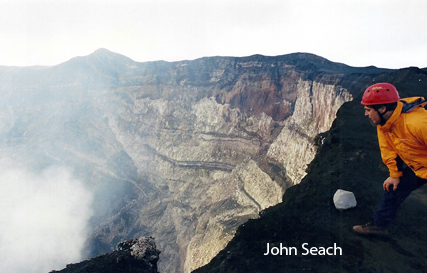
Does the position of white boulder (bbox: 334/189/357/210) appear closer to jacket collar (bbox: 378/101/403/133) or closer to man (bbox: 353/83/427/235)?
man (bbox: 353/83/427/235)

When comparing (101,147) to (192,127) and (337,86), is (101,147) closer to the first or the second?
(192,127)

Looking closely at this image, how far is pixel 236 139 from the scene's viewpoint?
112 ft

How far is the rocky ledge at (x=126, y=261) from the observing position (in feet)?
21.9

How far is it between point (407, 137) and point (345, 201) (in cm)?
287

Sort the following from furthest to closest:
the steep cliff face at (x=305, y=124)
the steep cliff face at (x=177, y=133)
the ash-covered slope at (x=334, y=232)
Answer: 1. the steep cliff face at (x=177, y=133)
2. the steep cliff face at (x=305, y=124)
3. the ash-covered slope at (x=334, y=232)

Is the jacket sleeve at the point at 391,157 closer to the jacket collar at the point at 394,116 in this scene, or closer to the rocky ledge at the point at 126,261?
the jacket collar at the point at 394,116

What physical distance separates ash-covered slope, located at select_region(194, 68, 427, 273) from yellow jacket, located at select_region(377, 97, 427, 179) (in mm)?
1780

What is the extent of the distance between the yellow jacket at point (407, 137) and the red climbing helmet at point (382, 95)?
150mm

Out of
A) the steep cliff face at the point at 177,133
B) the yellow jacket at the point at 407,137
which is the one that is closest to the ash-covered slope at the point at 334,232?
the yellow jacket at the point at 407,137

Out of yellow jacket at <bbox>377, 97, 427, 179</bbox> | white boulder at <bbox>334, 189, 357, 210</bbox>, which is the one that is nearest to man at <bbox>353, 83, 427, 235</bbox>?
yellow jacket at <bbox>377, 97, 427, 179</bbox>

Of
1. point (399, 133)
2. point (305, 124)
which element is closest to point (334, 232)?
point (399, 133)

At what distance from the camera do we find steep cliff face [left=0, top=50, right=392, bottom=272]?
23.9 meters

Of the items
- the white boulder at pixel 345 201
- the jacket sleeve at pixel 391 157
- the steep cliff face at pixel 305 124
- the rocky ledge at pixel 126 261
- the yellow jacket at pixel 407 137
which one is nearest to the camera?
the yellow jacket at pixel 407 137

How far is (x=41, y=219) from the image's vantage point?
115ft
